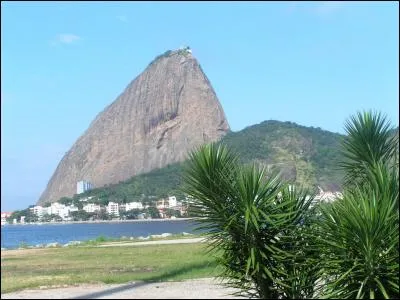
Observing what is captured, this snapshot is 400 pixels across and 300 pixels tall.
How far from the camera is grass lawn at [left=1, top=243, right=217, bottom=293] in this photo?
1358 centimetres

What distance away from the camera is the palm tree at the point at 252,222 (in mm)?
6109

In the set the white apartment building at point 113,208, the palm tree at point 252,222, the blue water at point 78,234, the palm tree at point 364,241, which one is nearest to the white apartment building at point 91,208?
the white apartment building at point 113,208

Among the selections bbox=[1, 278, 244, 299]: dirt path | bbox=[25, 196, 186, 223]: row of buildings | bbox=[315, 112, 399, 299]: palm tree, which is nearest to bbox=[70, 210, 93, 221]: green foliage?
bbox=[25, 196, 186, 223]: row of buildings

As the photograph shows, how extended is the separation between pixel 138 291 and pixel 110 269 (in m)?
5.02

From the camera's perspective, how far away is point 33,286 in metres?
12.9

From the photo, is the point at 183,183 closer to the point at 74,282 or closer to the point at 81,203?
the point at 74,282

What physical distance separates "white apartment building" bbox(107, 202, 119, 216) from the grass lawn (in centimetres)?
10764

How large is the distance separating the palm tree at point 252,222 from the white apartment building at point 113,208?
400 ft

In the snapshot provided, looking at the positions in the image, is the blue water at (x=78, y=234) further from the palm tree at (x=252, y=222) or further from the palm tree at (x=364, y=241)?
the palm tree at (x=364, y=241)

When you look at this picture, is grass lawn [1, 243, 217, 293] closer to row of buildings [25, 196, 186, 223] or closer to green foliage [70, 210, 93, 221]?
row of buildings [25, 196, 186, 223]

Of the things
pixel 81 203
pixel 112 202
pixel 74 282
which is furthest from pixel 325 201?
pixel 81 203

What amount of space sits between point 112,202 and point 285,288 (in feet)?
453

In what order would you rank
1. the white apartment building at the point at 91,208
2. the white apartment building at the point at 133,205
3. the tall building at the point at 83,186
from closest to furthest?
the white apartment building at the point at 133,205 → the white apartment building at the point at 91,208 → the tall building at the point at 83,186

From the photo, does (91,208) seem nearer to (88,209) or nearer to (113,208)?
(88,209)
